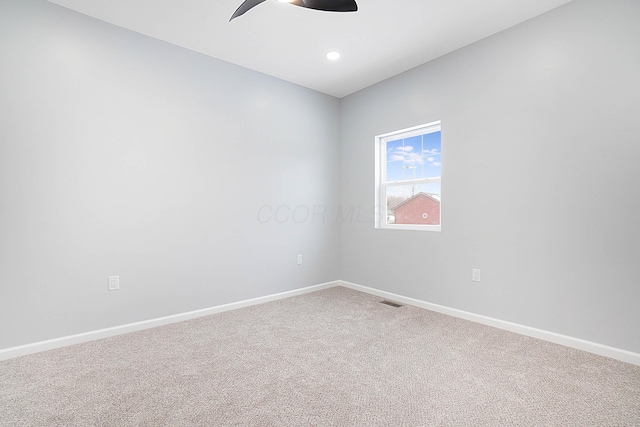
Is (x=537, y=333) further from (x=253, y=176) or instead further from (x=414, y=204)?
(x=253, y=176)

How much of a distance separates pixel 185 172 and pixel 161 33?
126 centimetres

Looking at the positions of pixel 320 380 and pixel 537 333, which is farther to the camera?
pixel 537 333

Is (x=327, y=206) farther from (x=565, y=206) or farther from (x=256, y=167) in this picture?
(x=565, y=206)

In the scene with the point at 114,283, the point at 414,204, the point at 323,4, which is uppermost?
the point at 323,4

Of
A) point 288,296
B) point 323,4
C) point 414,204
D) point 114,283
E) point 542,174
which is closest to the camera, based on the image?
point 323,4

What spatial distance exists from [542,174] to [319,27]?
7.40ft

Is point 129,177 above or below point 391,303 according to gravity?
above

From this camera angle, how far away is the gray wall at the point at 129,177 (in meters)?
2.25

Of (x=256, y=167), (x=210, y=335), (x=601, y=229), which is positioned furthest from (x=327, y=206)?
(x=601, y=229)

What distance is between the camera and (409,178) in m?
3.65

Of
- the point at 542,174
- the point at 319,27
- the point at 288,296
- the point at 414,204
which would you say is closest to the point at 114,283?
the point at 288,296

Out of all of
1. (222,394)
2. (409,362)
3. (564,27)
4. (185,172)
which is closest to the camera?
(222,394)

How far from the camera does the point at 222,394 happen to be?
174cm

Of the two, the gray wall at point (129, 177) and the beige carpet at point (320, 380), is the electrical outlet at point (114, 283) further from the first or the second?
the beige carpet at point (320, 380)
